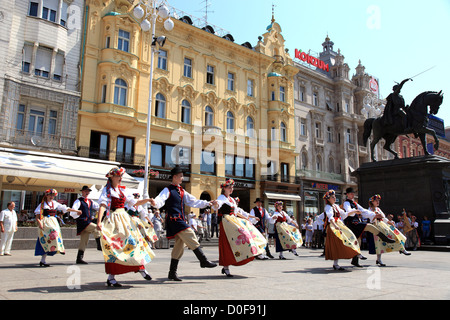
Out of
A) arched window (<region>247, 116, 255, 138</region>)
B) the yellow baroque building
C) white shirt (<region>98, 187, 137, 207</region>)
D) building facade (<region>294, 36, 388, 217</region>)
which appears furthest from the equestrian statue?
building facade (<region>294, 36, 388, 217</region>)

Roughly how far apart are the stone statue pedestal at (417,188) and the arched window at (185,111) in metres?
17.0

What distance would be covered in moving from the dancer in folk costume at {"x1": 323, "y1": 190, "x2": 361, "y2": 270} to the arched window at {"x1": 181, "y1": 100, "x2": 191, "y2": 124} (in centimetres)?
2318

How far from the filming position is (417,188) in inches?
630

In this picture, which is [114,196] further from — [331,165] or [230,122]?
[331,165]

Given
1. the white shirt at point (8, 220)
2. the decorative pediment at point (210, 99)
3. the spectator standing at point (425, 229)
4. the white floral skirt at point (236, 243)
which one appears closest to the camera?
the white floral skirt at point (236, 243)

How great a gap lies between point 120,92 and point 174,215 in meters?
21.8

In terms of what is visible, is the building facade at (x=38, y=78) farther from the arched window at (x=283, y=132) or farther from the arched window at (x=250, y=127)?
the arched window at (x=283, y=132)

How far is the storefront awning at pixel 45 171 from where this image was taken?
16.1m

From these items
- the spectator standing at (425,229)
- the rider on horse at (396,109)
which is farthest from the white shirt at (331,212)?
the rider on horse at (396,109)

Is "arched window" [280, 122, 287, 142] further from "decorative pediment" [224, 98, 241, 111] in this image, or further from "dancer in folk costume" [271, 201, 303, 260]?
"dancer in folk costume" [271, 201, 303, 260]

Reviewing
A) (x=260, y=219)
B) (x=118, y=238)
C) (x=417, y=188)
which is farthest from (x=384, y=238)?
(x=417, y=188)

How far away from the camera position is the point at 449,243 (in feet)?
48.2

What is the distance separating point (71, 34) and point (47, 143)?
315 inches
